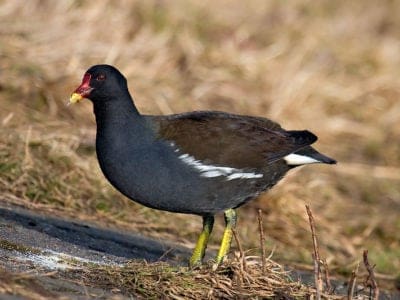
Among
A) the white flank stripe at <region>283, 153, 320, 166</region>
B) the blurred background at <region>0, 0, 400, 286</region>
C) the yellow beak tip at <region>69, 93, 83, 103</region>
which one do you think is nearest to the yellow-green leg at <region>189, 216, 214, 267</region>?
the white flank stripe at <region>283, 153, 320, 166</region>

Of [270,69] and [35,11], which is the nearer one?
[35,11]

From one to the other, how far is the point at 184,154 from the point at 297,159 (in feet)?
2.82

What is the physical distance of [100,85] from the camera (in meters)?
6.00

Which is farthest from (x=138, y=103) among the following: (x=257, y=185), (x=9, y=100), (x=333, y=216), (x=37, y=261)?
(x=37, y=261)

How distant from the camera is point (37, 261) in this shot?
5.23 metres

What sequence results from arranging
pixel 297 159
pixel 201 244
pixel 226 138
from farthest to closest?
pixel 297 159
pixel 201 244
pixel 226 138

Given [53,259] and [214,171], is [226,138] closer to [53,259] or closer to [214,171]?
[214,171]

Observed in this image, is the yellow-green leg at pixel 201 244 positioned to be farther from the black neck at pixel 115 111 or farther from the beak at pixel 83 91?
the beak at pixel 83 91

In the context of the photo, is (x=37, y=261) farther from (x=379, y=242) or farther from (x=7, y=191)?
(x=379, y=242)

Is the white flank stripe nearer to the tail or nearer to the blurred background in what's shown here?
the tail

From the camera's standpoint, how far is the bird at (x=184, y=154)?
579 cm

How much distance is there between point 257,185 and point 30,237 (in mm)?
1358

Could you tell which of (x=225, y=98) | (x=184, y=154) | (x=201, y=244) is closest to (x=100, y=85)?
(x=184, y=154)

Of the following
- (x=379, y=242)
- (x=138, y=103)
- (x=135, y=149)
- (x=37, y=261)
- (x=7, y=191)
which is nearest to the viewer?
(x=37, y=261)
